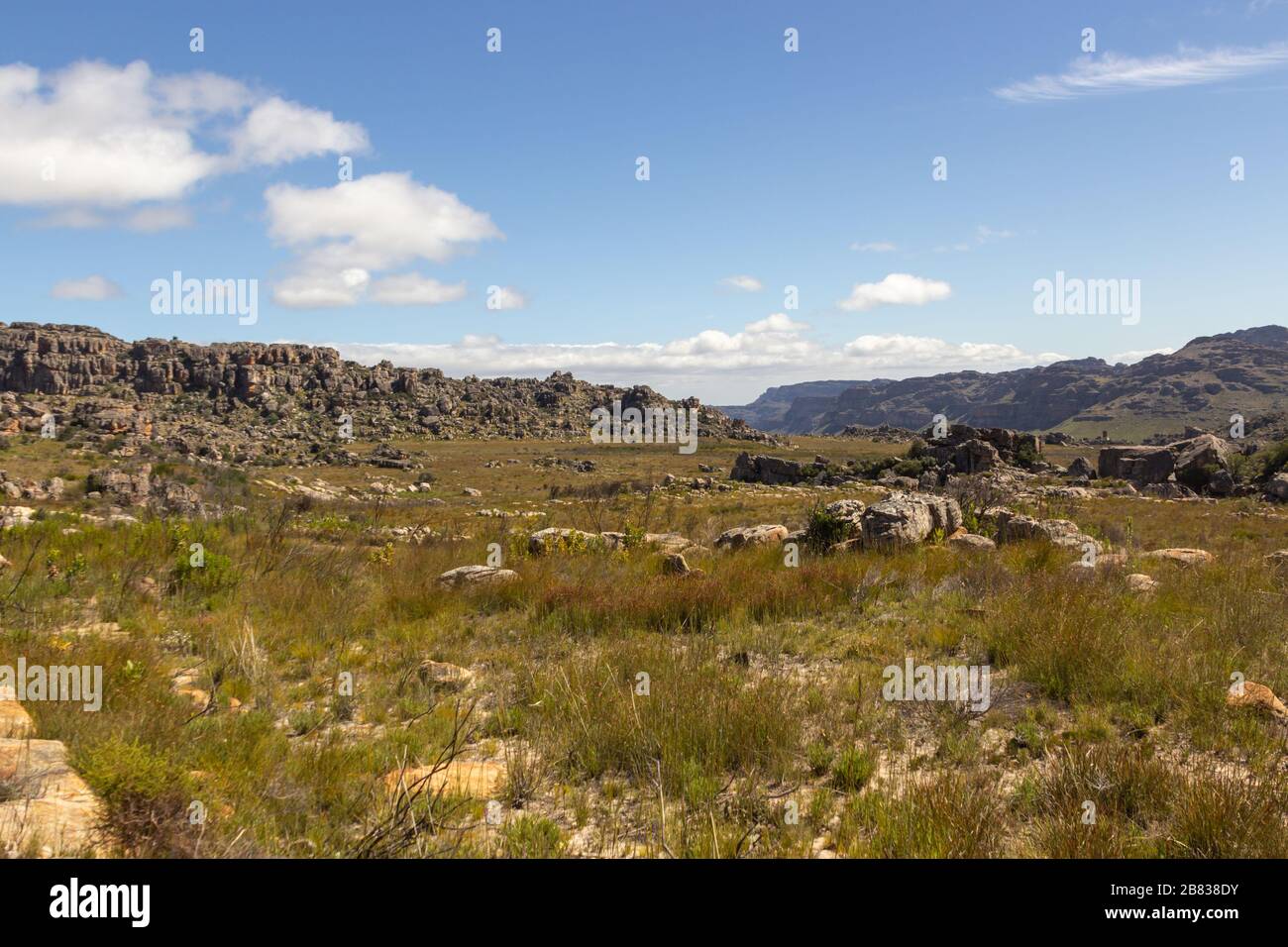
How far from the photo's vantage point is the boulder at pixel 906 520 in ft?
35.1

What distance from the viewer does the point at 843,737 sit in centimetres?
421

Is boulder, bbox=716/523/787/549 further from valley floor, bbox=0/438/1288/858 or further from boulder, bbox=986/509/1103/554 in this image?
boulder, bbox=986/509/1103/554

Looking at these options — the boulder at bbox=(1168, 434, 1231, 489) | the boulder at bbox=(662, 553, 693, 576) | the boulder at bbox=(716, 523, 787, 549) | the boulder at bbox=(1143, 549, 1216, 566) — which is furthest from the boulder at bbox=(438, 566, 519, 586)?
the boulder at bbox=(1168, 434, 1231, 489)

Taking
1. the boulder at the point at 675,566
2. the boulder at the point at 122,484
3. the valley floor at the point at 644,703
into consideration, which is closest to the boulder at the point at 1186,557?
the valley floor at the point at 644,703

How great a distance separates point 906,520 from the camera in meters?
11.1

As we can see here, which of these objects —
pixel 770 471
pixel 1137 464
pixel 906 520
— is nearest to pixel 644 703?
pixel 906 520

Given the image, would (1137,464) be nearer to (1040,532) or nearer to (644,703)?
(1040,532)

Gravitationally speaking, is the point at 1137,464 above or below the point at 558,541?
above

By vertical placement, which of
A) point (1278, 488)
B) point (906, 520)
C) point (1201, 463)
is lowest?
point (1278, 488)

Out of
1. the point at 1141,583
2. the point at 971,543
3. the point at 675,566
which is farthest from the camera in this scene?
the point at 971,543

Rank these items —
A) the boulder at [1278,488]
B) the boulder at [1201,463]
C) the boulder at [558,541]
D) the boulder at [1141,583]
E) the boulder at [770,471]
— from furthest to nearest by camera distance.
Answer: the boulder at [770,471]
the boulder at [1201,463]
the boulder at [1278,488]
the boulder at [558,541]
the boulder at [1141,583]

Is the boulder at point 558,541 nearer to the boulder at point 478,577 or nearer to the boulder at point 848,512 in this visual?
the boulder at point 478,577

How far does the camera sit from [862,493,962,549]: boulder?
1070 centimetres
